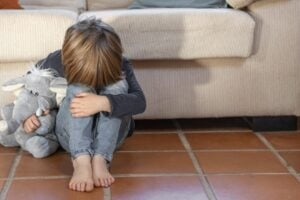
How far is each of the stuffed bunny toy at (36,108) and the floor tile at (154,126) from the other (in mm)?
431

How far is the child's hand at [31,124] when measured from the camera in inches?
68.5

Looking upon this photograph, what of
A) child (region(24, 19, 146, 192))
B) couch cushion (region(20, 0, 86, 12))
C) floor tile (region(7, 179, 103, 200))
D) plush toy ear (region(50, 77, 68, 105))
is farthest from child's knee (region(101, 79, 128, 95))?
couch cushion (region(20, 0, 86, 12))

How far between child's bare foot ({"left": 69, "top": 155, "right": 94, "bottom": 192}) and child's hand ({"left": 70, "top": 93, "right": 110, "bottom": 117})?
0.41 ft

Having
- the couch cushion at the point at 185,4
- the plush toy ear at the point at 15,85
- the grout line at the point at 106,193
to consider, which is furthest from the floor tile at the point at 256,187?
the couch cushion at the point at 185,4

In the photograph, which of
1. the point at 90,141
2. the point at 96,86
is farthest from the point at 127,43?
the point at 90,141

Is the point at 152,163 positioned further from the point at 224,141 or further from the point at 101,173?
the point at 224,141

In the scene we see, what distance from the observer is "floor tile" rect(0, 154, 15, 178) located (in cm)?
165

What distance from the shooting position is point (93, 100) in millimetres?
1587

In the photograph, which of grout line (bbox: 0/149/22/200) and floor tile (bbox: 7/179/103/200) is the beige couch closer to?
grout line (bbox: 0/149/22/200)

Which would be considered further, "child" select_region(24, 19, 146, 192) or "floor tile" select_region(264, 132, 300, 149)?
"floor tile" select_region(264, 132, 300, 149)

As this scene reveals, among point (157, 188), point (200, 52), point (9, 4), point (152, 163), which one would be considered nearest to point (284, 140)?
point (200, 52)

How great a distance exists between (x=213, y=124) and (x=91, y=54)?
2.77 feet

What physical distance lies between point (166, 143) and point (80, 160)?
19.6 inches

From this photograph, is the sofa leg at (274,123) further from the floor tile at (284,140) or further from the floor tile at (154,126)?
the floor tile at (154,126)
